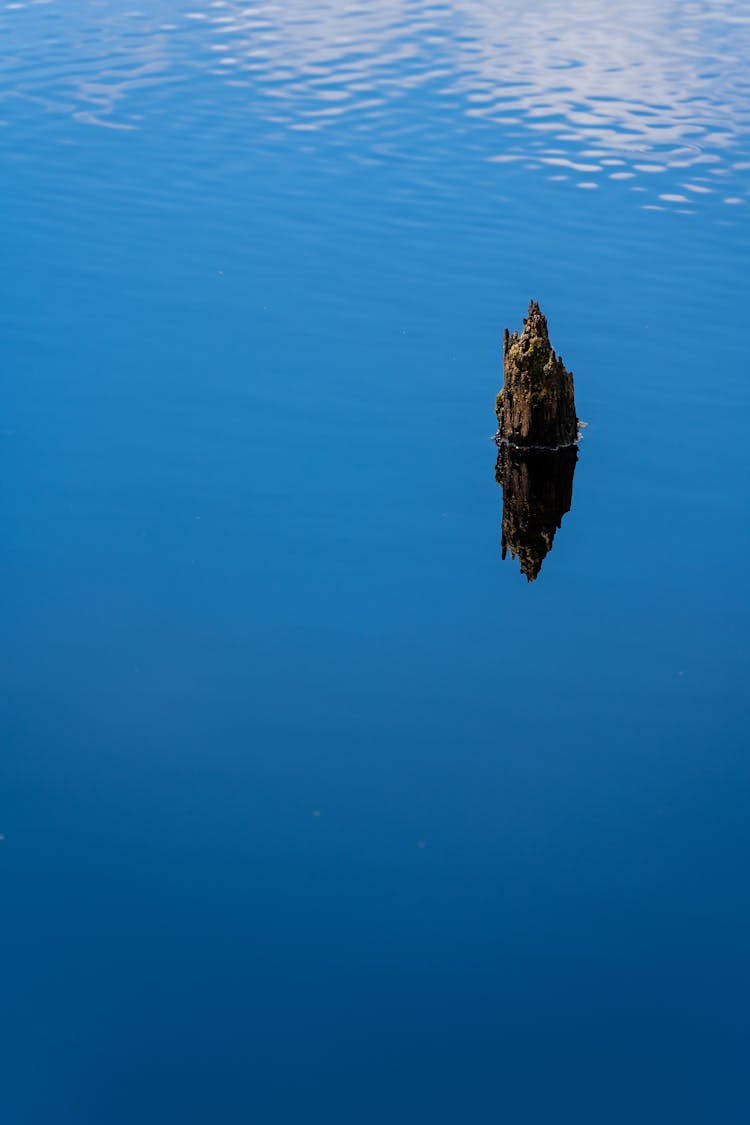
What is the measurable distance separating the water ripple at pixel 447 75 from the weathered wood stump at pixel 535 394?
11652 millimetres

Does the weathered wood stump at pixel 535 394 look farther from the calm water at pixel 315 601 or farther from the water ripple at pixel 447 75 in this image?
the water ripple at pixel 447 75

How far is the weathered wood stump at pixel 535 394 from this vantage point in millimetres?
18578

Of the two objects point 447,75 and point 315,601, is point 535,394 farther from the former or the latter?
point 447,75

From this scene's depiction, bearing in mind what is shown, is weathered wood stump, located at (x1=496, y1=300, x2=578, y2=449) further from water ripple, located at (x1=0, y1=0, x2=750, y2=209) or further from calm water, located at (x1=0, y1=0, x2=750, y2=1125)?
water ripple, located at (x1=0, y1=0, x2=750, y2=209)

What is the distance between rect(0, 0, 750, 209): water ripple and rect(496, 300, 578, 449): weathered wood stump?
11652 mm

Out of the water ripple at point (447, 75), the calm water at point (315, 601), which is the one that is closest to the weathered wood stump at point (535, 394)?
the calm water at point (315, 601)

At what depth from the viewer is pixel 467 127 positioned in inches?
1334

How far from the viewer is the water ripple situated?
3238cm

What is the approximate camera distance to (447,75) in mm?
38188

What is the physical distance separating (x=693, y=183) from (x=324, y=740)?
67.5ft

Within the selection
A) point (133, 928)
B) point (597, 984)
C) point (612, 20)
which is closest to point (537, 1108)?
point (597, 984)

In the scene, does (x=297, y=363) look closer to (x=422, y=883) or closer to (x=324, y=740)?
(x=324, y=740)

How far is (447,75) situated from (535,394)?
22.7 m

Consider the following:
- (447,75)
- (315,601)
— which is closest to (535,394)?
(315,601)
